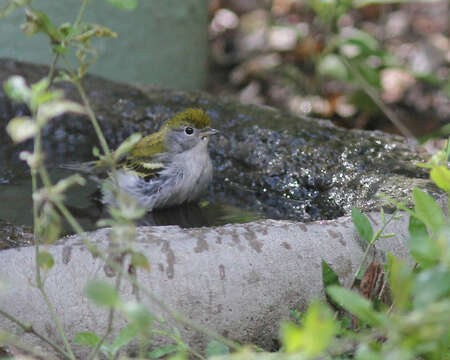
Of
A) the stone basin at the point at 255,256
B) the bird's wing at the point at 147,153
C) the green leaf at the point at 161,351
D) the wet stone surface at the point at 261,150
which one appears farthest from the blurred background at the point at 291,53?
the green leaf at the point at 161,351

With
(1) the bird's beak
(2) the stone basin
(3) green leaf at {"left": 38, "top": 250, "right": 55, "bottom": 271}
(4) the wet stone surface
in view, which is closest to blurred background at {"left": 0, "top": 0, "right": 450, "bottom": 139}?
(4) the wet stone surface

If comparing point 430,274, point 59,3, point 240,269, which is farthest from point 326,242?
point 59,3

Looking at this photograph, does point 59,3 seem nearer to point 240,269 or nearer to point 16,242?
point 16,242

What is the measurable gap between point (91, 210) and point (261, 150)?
99cm

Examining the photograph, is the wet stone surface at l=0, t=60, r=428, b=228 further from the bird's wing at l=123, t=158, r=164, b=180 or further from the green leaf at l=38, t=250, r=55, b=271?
the green leaf at l=38, t=250, r=55, b=271

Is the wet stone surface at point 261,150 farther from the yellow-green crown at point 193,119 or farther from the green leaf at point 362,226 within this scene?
the green leaf at point 362,226

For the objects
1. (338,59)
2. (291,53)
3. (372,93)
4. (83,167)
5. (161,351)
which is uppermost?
(291,53)

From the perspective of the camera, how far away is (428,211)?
2023mm

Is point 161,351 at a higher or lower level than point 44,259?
lower

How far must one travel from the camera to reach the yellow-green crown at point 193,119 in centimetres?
378

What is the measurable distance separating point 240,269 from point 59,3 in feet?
12.3

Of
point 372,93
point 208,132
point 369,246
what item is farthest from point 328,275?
point 372,93

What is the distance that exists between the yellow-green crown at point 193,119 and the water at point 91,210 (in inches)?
17.5

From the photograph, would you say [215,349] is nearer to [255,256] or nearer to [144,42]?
[255,256]
